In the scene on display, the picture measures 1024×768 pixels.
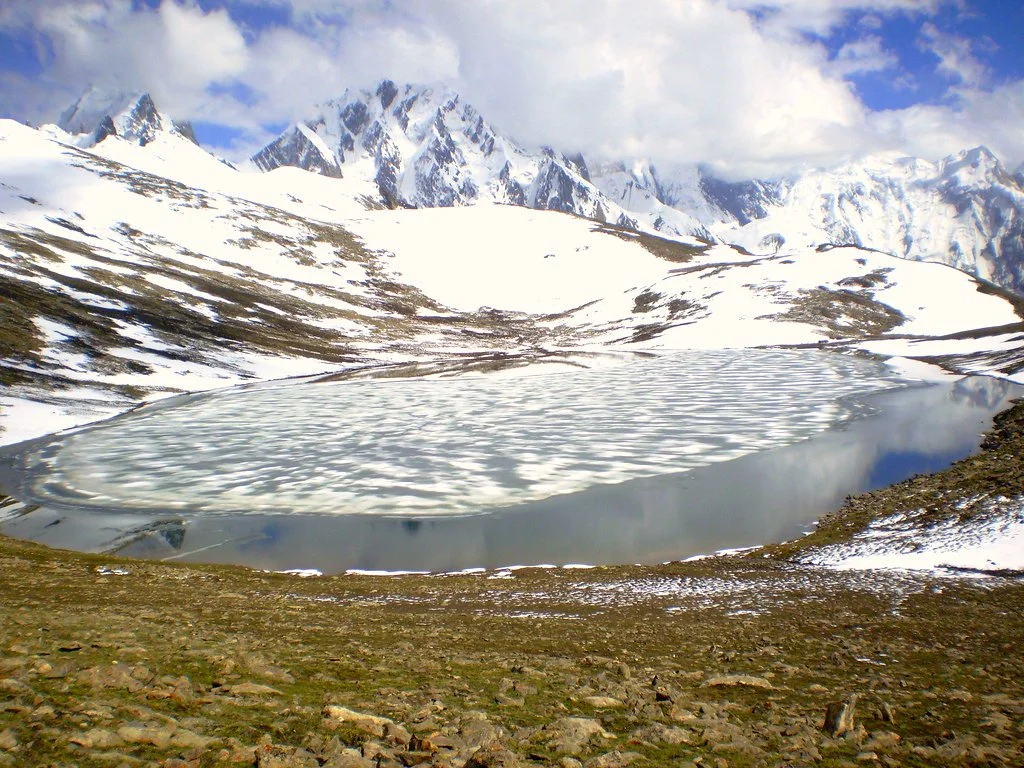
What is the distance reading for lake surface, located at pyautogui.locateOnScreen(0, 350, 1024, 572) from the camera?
901 inches

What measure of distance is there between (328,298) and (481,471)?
4292 inches

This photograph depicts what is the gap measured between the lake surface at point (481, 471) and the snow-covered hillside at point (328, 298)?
15.6 metres

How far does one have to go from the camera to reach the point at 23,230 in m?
109

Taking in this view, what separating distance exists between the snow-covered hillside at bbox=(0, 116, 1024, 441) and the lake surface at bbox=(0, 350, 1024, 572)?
15632 millimetres

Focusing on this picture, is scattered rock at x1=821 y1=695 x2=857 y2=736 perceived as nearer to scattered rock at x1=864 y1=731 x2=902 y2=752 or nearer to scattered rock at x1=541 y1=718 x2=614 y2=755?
scattered rock at x1=864 y1=731 x2=902 y2=752

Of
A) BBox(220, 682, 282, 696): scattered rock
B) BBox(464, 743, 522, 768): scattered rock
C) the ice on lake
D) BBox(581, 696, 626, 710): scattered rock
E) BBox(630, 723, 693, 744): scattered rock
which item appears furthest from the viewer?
the ice on lake

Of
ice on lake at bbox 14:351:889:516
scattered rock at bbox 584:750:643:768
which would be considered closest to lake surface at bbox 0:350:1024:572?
ice on lake at bbox 14:351:889:516

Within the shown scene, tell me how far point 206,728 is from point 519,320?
13670 cm

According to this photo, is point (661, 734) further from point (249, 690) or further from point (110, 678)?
point (110, 678)

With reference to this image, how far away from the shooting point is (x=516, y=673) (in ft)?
31.3

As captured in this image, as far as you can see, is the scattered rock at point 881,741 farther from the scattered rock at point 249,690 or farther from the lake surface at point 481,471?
the lake surface at point 481,471

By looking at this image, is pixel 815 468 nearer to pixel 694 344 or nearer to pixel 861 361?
pixel 861 361

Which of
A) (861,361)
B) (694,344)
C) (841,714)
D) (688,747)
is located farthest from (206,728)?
(694,344)

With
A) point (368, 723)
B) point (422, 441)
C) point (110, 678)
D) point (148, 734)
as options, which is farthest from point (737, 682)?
point (422, 441)
